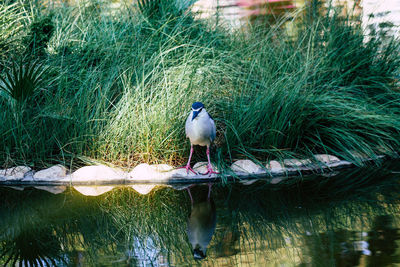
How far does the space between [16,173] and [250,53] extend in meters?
2.87

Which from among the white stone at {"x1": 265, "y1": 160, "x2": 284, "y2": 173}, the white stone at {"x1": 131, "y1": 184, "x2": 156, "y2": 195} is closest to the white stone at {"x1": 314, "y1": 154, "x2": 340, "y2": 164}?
the white stone at {"x1": 265, "y1": 160, "x2": 284, "y2": 173}

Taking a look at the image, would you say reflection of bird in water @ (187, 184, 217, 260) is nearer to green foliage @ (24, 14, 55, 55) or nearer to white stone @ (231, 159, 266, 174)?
white stone @ (231, 159, 266, 174)

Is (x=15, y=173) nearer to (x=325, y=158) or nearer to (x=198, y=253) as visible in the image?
(x=198, y=253)

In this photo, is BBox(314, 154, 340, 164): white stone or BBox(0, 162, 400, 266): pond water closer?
BBox(0, 162, 400, 266): pond water

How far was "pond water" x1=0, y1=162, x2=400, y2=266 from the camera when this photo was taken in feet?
9.66

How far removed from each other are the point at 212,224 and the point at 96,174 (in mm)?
1537

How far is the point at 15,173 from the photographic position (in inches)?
183

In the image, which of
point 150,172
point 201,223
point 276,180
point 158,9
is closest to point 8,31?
point 158,9

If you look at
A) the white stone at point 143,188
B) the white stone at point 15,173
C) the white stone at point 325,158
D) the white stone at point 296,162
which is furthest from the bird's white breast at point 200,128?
the white stone at point 15,173

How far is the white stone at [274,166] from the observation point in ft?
15.4

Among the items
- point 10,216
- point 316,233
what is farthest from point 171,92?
point 316,233

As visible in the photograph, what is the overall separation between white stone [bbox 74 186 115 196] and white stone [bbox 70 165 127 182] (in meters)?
0.09

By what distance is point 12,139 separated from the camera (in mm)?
4863

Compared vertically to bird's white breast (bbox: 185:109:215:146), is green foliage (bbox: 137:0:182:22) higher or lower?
higher
